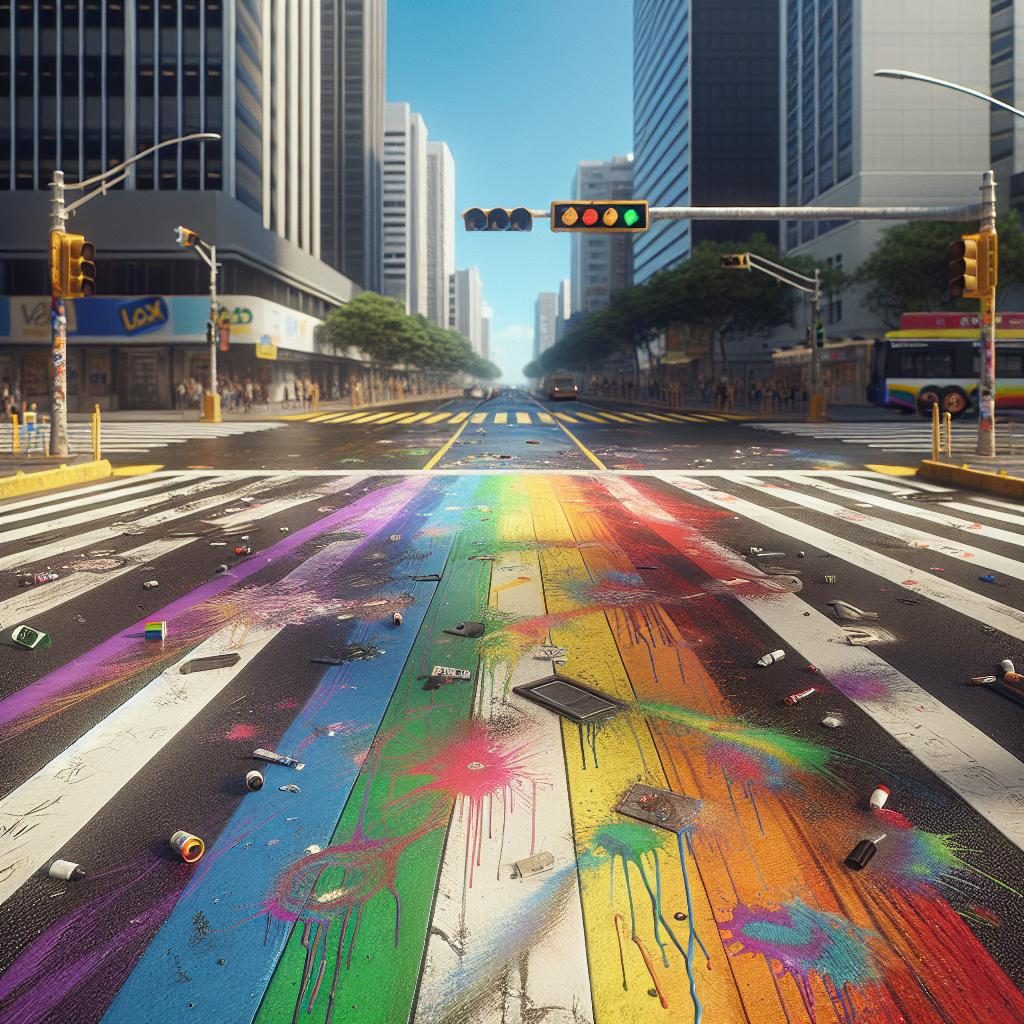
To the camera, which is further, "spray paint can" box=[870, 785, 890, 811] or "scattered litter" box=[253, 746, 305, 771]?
"scattered litter" box=[253, 746, 305, 771]

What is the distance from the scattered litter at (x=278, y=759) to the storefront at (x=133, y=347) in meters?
47.8

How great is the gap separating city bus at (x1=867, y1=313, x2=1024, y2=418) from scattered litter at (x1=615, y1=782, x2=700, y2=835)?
40.0 m

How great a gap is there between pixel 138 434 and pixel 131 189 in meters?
30.9

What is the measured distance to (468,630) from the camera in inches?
227

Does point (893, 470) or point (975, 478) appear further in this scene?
point (893, 470)

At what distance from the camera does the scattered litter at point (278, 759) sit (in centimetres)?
372

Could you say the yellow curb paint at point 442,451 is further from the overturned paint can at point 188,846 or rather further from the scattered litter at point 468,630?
the overturned paint can at point 188,846

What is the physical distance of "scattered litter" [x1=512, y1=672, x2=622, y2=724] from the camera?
428cm

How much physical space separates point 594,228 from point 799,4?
81190mm

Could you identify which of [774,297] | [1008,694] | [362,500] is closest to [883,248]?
[774,297]

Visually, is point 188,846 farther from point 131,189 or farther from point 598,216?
point 131,189

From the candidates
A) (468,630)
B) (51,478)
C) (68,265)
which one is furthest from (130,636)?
(68,265)

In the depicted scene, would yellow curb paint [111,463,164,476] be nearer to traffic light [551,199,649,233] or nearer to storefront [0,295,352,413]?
traffic light [551,199,649,233]

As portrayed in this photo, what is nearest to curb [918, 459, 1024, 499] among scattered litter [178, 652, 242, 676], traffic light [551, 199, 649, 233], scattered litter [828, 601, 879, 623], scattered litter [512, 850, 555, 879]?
traffic light [551, 199, 649, 233]
